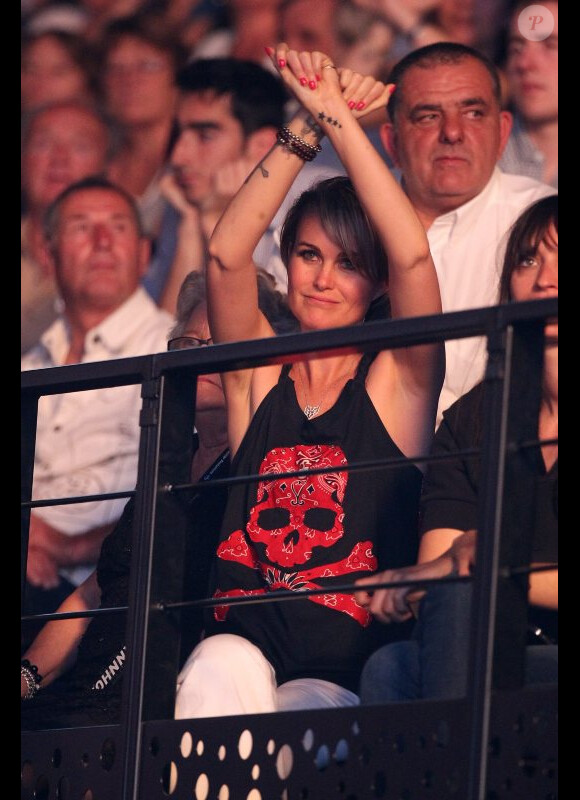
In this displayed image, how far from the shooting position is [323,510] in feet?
9.20

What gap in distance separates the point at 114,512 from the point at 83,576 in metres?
0.27

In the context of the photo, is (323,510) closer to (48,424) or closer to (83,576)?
(83,576)

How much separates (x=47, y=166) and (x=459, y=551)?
13.1 feet

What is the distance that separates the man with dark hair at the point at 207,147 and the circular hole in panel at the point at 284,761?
3171 millimetres

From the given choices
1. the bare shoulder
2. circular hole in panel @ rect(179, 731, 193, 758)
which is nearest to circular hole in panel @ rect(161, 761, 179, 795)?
circular hole in panel @ rect(179, 731, 193, 758)

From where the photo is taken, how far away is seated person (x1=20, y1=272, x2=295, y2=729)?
3023 millimetres

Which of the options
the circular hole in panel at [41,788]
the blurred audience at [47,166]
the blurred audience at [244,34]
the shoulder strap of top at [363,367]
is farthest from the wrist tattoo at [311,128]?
the blurred audience at [47,166]

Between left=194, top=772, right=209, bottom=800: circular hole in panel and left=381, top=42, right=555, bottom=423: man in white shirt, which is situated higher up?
left=381, top=42, right=555, bottom=423: man in white shirt

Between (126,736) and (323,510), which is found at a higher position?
(323,510)

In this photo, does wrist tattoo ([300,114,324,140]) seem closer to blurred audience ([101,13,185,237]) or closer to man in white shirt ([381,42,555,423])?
man in white shirt ([381,42,555,423])

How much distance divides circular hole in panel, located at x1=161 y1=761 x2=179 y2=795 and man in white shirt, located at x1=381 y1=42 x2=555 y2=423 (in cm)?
Result: 202

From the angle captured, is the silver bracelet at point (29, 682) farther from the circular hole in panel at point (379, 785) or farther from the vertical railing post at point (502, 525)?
the vertical railing post at point (502, 525)

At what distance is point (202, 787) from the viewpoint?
237 cm

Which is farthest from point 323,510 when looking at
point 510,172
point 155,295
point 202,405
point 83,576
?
point 155,295
